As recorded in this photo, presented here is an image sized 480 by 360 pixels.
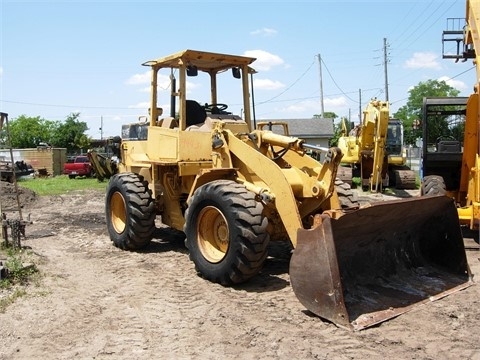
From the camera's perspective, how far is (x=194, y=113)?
8.01 m

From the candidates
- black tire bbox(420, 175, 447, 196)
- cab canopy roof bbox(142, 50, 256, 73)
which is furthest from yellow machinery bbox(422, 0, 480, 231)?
cab canopy roof bbox(142, 50, 256, 73)

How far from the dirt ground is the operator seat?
2129 millimetres

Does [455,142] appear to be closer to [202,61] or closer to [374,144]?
[202,61]

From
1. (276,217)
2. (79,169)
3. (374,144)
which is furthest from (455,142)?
(79,169)

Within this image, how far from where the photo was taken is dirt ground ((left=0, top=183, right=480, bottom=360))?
14.0 ft

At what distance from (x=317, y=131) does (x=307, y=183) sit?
1701 inches

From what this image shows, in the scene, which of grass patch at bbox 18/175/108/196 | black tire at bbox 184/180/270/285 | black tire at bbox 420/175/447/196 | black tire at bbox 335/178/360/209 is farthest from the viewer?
grass patch at bbox 18/175/108/196

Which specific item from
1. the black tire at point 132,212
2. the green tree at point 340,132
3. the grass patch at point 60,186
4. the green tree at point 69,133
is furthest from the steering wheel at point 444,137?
the green tree at point 69,133

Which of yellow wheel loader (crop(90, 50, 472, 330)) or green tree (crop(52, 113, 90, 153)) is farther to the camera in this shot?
green tree (crop(52, 113, 90, 153))

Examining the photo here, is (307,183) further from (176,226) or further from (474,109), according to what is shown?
(474,109)

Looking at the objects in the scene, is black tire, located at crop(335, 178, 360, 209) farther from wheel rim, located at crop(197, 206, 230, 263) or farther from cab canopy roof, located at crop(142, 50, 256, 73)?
cab canopy roof, located at crop(142, 50, 256, 73)

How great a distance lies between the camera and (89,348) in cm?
437

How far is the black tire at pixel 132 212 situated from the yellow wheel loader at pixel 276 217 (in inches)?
0.7

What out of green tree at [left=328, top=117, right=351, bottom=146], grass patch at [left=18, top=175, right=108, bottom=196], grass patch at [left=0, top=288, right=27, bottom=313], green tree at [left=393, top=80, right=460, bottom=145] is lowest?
grass patch at [left=0, top=288, right=27, bottom=313]
